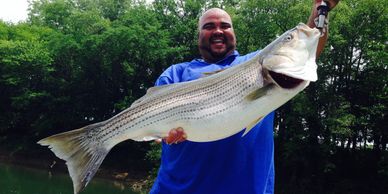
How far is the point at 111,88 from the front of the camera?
46344mm

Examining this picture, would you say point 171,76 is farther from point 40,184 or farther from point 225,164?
point 40,184

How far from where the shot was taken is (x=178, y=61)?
43188mm

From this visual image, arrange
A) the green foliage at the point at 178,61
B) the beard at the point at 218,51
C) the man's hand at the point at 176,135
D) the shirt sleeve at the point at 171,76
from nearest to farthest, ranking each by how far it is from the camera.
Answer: the man's hand at the point at 176,135 → the shirt sleeve at the point at 171,76 → the beard at the point at 218,51 → the green foliage at the point at 178,61

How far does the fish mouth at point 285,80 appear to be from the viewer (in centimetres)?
379

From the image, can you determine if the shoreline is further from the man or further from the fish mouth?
the fish mouth

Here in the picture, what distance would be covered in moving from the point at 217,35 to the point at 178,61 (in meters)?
38.2

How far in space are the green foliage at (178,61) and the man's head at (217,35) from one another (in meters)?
23.8

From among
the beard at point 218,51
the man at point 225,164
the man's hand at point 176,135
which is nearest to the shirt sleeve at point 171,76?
the beard at point 218,51

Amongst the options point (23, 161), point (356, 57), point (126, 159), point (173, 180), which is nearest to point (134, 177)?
point (126, 159)

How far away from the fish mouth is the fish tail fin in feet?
5.27

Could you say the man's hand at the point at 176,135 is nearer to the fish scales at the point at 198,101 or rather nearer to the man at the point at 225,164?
the fish scales at the point at 198,101

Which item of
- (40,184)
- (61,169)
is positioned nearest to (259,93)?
(40,184)

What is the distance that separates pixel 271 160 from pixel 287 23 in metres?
31.0

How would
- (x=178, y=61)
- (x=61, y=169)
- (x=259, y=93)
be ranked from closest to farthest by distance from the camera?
(x=259, y=93) → (x=61, y=169) → (x=178, y=61)
